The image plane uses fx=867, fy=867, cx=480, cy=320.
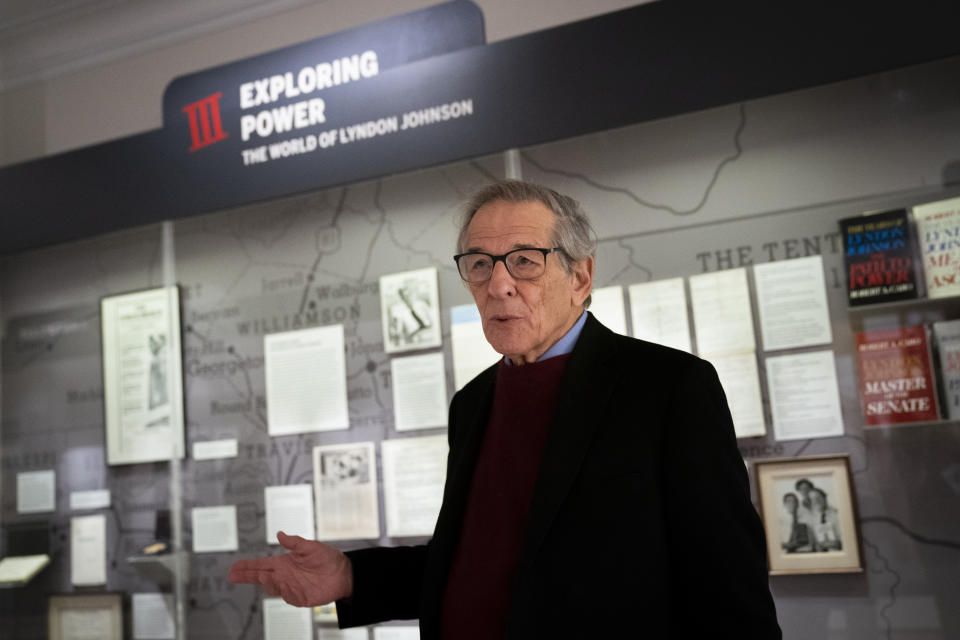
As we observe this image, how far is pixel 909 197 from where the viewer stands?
9.17 feet

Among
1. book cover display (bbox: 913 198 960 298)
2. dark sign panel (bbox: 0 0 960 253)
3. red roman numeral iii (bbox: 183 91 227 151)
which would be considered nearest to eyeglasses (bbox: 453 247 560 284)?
dark sign panel (bbox: 0 0 960 253)

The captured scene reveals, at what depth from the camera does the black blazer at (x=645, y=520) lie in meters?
1.38

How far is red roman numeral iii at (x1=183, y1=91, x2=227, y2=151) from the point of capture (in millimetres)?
3811

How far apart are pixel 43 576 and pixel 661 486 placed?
361 cm

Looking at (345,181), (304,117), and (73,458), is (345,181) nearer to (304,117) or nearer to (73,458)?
(304,117)

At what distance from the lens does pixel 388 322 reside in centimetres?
348

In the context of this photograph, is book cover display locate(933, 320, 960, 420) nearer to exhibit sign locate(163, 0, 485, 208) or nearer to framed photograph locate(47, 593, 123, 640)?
exhibit sign locate(163, 0, 485, 208)

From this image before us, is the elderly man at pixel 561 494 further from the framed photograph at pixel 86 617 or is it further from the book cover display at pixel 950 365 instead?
the framed photograph at pixel 86 617

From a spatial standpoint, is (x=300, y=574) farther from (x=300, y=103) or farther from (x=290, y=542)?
(x=300, y=103)

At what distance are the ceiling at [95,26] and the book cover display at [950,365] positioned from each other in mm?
3124

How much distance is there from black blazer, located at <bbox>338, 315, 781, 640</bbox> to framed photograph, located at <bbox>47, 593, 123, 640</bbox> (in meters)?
3.06

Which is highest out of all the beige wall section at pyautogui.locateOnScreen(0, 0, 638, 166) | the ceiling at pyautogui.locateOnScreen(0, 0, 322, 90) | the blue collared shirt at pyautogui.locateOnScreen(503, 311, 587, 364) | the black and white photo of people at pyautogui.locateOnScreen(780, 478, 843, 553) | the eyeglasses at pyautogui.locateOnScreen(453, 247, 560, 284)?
the ceiling at pyautogui.locateOnScreen(0, 0, 322, 90)

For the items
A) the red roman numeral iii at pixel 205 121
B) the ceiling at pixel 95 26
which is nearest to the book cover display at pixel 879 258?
the red roman numeral iii at pixel 205 121

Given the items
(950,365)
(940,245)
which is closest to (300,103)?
(940,245)
